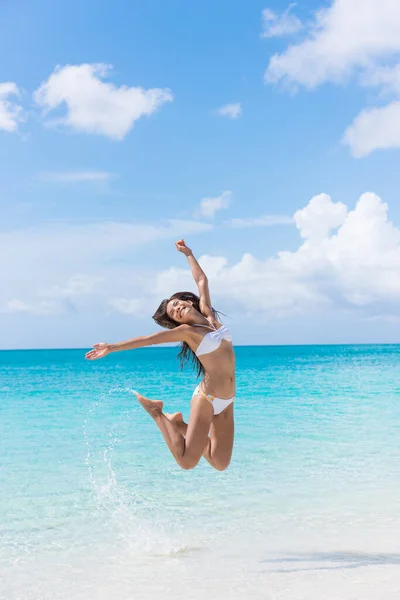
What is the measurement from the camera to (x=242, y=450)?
10336mm

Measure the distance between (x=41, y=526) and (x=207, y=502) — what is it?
5.92ft

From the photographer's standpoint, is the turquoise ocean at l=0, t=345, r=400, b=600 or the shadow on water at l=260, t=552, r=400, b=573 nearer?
the turquoise ocean at l=0, t=345, r=400, b=600

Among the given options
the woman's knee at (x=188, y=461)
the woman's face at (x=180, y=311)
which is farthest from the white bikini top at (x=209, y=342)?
the woman's knee at (x=188, y=461)

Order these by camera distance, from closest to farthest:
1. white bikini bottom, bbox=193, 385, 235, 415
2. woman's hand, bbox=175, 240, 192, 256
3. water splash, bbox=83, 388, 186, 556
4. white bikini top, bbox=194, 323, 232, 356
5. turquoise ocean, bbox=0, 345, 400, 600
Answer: turquoise ocean, bbox=0, 345, 400, 600 < white bikini top, bbox=194, 323, 232, 356 < white bikini bottom, bbox=193, 385, 235, 415 < water splash, bbox=83, 388, 186, 556 < woman's hand, bbox=175, 240, 192, 256

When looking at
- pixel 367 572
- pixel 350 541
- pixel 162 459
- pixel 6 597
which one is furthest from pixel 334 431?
pixel 6 597

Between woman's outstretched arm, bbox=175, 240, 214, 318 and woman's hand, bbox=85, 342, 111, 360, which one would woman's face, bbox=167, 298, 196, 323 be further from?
woman's hand, bbox=85, 342, 111, 360

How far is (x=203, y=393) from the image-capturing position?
550cm

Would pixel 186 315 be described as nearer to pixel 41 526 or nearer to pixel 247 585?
pixel 247 585

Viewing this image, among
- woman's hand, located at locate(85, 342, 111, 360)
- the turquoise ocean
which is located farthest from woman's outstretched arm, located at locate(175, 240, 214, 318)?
woman's hand, located at locate(85, 342, 111, 360)

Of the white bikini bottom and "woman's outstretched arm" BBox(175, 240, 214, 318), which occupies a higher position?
"woman's outstretched arm" BBox(175, 240, 214, 318)

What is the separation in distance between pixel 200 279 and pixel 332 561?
8.71 feet

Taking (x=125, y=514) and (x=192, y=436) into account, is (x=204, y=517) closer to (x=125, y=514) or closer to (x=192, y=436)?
(x=125, y=514)

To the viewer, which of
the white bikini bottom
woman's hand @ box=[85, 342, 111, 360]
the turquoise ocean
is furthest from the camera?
the white bikini bottom

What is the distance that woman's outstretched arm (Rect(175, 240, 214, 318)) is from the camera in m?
5.74
